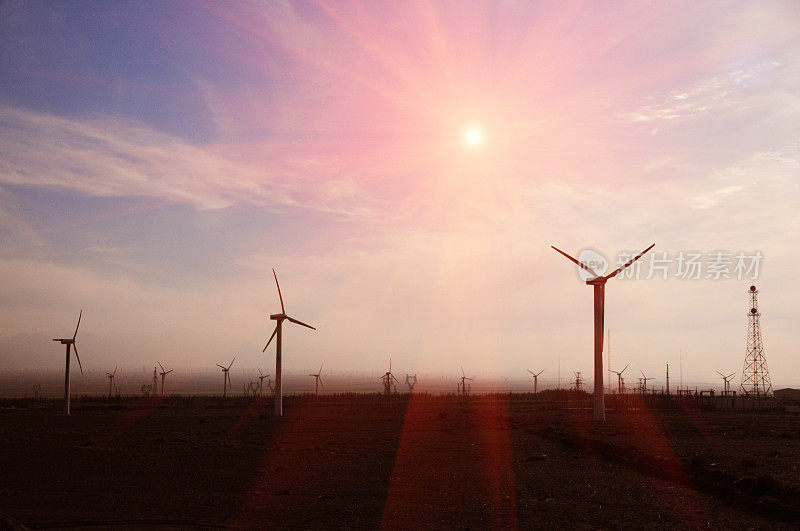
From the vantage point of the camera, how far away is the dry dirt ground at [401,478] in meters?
19.5

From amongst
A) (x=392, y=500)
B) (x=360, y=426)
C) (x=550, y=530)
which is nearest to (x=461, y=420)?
(x=360, y=426)

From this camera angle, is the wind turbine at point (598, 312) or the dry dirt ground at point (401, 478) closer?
the dry dirt ground at point (401, 478)

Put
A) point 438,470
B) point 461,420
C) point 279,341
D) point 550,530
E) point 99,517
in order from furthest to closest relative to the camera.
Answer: point 279,341 → point 461,420 → point 438,470 → point 99,517 → point 550,530

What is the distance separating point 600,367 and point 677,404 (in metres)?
26.4

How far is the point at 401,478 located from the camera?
87.6 ft

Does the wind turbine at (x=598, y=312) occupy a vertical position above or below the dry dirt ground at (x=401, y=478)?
above

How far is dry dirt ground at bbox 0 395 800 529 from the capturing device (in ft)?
63.9

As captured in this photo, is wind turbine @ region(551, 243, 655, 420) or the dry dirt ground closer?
the dry dirt ground

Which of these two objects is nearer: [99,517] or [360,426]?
[99,517]

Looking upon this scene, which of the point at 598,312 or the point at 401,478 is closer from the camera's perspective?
the point at 401,478

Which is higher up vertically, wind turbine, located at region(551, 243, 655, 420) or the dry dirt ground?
wind turbine, located at region(551, 243, 655, 420)

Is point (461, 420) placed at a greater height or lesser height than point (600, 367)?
lesser

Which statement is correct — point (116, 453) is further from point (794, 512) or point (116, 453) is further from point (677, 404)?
point (677, 404)

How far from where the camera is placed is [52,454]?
3447cm
